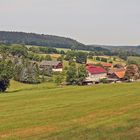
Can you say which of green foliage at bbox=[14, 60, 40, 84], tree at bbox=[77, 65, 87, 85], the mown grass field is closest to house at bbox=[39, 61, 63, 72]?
green foliage at bbox=[14, 60, 40, 84]

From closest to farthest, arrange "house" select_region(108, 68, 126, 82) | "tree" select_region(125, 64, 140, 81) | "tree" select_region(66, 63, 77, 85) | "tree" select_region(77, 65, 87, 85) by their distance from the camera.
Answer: "tree" select_region(66, 63, 77, 85)
"tree" select_region(77, 65, 87, 85)
"tree" select_region(125, 64, 140, 81)
"house" select_region(108, 68, 126, 82)

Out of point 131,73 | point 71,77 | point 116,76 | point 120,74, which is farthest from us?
point 120,74

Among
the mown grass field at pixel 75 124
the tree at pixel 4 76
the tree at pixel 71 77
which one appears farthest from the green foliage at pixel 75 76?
the mown grass field at pixel 75 124

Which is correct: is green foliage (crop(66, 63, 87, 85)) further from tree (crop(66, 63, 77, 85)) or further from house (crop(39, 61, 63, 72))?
house (crop(39, 61, 63, 72))

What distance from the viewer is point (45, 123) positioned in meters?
34.9

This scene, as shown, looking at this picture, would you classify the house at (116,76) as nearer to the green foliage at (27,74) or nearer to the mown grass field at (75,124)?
the green foliage at (27,74)

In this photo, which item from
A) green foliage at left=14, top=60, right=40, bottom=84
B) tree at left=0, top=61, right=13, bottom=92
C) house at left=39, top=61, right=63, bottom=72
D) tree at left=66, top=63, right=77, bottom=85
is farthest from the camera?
house at left=39, top=61, right=63, bottom=72

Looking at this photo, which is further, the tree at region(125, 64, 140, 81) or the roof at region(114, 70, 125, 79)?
the roof at region(114, 70, 125, 79)

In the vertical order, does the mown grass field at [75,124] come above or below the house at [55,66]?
above

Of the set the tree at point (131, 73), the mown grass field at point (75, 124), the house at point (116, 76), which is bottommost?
the house at point (116, 76)

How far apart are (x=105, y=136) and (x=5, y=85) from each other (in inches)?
3147

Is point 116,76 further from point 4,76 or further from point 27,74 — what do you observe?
point 4,76

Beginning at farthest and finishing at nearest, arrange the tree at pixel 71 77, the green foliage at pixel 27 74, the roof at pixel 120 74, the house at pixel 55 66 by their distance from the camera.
Result: the house at pixel 55 66 → the roof at pixel 120 74 → the green foliage at pixel 27 74 → the tree at pixel 71 77

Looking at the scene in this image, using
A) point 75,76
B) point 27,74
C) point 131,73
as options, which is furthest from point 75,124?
point 131,73
